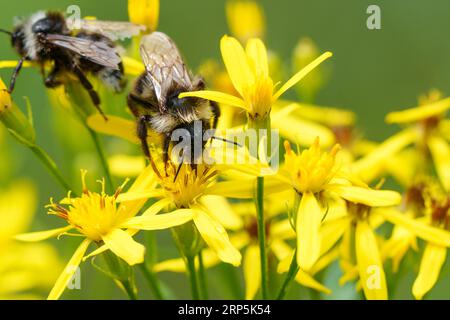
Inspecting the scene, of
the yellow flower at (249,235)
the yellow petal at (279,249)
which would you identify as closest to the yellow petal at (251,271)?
the yellow flower at (249,235)

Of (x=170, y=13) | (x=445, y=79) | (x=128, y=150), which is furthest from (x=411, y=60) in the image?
(x=128, y=150)

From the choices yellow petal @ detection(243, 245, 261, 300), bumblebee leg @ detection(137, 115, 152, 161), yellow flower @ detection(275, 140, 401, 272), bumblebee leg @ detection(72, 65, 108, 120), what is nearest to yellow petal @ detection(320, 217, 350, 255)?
yellow flower @ detection(275, 140, 401, 272)

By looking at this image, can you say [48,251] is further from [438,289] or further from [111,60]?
[438,289]

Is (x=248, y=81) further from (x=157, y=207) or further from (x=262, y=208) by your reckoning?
(x=157, y=207)

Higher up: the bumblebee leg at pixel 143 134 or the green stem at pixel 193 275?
the bumblebee leg at pixel 143 134

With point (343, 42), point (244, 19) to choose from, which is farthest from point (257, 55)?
point (343, 42)

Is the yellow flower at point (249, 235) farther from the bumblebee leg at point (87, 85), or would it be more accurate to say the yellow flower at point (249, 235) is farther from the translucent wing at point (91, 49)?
the translucent wing at point (91, 49)
